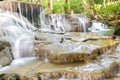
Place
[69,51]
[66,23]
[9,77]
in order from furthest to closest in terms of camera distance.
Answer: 1. [66,23]
2. [69,51]
3. [9,77]

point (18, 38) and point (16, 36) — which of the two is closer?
point (18, 38)

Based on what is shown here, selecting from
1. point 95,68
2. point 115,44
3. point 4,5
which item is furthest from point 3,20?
point 95,68

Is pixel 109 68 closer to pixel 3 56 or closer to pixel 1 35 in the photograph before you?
pixel 3 56

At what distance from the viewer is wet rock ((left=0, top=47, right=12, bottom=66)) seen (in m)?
7.22

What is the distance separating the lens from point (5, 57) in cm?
737

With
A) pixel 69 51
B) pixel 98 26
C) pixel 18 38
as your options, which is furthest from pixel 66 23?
pixel 69 51

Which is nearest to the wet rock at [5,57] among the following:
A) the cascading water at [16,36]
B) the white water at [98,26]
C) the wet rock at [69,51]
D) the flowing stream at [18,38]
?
the flowing stream at [18,38]

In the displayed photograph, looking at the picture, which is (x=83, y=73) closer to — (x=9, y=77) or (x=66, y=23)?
(x=9, y=77)

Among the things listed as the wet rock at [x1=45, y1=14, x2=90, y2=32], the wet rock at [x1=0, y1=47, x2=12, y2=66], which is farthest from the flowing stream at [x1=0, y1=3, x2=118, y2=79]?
the wet rock at [x1=45, y1=14, x2=90, y2=32]

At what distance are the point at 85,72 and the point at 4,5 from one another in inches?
252

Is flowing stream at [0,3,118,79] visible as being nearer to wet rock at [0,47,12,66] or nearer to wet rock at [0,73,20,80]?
wet rock at [0,47,12,66]

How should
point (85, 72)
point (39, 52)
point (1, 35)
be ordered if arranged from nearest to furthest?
point (85, 72) → point (39, 52) → point (1, 35)

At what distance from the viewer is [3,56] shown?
290 inches

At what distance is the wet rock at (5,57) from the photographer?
722cm
